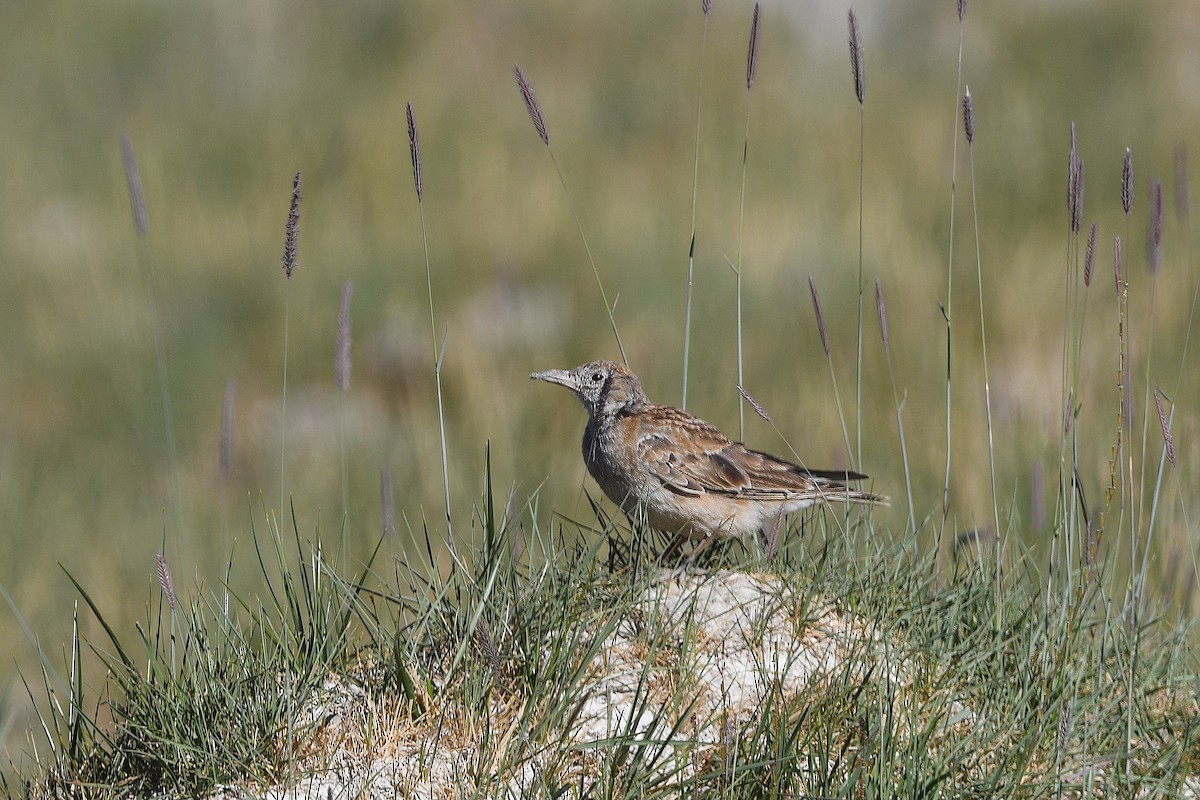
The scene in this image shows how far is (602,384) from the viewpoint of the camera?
16.8 ft

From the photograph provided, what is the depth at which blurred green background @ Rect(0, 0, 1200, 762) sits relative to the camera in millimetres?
7105

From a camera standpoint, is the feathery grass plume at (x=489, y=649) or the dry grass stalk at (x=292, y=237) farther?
the dry grass stalk at (x=292, y=237)

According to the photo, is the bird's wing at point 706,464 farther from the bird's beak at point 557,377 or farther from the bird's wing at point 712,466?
the bird's beak at point 557,377

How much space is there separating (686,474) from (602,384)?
696 mm

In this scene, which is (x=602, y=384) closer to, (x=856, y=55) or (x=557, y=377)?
(x=557, y=377)

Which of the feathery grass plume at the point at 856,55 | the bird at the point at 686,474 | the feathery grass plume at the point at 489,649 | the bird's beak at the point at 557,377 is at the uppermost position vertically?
the feathery grass plume at the point at 856,55

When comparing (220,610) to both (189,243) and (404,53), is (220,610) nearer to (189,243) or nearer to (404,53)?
(189,243)

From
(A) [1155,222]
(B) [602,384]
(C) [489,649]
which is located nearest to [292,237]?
(C) [489,649]

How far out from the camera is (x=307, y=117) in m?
12.5

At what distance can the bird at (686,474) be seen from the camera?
14.3 ft

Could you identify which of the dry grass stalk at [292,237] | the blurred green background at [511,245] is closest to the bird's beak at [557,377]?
the blurred green background at [511,245]

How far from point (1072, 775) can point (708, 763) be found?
782 mm

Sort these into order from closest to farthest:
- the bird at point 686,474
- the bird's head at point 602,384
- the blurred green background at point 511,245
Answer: the bird at point 686,474, the bird's head at point 602,384, the blurred green background at point 511,245

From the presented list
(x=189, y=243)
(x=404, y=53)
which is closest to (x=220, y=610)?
(x=189, y=243)
